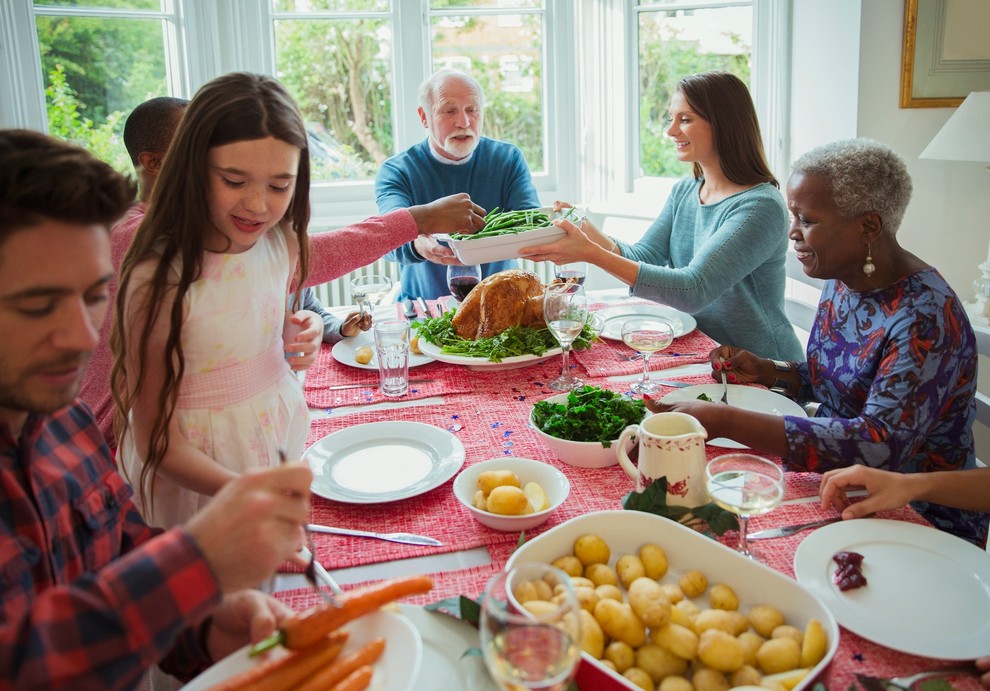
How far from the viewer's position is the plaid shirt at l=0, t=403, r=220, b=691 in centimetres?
74

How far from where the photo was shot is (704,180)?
2883mm

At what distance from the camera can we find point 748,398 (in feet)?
6.22

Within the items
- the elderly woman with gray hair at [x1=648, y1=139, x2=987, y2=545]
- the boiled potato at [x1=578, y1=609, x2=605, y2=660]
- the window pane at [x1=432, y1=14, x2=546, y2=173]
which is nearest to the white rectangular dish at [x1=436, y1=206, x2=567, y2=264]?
the elderly woman with gray hair at [x1=648, y1=139, x2=987, y2=545]

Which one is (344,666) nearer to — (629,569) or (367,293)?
(629,569)

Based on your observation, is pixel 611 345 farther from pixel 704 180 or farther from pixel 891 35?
pixel 891 35

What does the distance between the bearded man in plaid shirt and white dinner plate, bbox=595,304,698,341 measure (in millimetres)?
1608

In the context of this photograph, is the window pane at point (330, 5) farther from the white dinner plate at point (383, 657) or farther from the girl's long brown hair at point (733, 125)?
the white dinner plate at point (383, 657)

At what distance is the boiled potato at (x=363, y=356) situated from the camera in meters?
2.25

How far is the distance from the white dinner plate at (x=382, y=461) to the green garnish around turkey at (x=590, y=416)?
0.20 m

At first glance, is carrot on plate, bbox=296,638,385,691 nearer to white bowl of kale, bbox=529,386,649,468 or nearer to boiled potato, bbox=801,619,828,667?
boiled potato, bbox=801,619,828,667

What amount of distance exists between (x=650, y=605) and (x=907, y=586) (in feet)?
1.47

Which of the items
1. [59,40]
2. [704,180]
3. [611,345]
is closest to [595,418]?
[611,345]

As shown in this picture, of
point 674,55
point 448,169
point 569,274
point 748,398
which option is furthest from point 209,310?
point 674,55

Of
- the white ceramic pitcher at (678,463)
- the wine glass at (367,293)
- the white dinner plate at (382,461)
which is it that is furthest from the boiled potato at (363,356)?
the white ceramic pitcher at (678,463)
